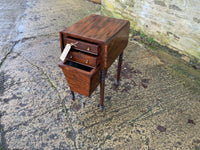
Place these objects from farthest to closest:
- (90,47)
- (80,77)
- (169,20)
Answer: (169,20) → (80,77) → (90,47)

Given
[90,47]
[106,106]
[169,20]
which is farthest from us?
[169,20]

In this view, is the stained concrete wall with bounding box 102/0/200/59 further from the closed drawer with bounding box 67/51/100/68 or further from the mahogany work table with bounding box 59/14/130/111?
the closed drawer with bounding box 67/51/100/68

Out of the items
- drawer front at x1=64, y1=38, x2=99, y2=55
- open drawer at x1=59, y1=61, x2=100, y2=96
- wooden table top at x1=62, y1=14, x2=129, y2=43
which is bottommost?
open drawer at x1=59, y1=61, x2=100, y2=96

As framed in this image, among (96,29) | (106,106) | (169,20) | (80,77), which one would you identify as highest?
(96,29)

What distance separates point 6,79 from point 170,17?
105 inches

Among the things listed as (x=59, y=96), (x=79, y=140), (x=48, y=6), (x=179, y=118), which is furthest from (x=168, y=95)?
(x=48, y=6)

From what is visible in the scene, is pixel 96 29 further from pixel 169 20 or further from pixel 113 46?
pixel 169 20

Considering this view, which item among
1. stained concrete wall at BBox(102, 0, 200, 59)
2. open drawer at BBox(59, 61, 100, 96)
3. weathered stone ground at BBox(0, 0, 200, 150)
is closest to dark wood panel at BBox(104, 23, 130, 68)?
open drawer at BBox(59, 61, 100, 96)

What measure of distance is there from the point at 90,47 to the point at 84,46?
0.19ft

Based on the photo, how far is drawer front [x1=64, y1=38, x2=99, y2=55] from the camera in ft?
4.53

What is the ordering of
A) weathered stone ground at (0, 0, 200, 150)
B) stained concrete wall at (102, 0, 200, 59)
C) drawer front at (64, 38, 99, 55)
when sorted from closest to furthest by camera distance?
drawer front at (64, 38, 99, 55)
weathered stone ground at (0, 0, 200, 150)
stained concrete wall at (102, 0, 200, 59)

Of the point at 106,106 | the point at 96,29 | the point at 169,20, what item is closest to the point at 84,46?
the point at 96,29

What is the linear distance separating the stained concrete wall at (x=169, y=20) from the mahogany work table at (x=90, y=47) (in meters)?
1.34

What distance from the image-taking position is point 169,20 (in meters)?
2.72
